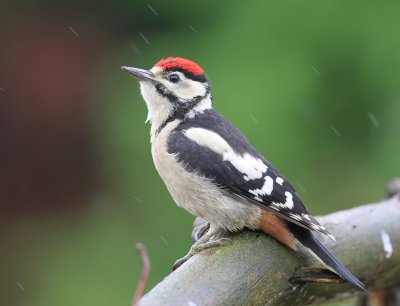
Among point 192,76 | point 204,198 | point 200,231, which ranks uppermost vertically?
point 192,76

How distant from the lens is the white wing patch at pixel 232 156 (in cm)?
274

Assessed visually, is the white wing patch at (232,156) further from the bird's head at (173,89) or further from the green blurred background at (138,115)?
the green blurred background at (138,115)

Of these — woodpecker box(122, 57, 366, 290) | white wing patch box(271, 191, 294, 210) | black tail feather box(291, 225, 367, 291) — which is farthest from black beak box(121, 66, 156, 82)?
black tail feather box(291, 225, 367, 291)

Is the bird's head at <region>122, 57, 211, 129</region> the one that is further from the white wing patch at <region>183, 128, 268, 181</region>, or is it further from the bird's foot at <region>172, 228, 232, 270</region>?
the bird's foot at <region>172, 228, 232, 270</region>

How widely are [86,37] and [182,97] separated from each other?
2601 millimetres

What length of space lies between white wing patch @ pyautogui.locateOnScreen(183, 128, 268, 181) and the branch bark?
0.20 m

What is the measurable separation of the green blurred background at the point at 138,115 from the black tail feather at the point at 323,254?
199 centimetres

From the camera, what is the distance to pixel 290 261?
8.05 feet

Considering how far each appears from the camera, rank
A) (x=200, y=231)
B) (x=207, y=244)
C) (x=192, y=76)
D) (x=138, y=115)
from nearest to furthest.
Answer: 1. (x=207, y=244)
2. (x=200, y=231)
3. (x=192, y=76)
4. (x=138, y=115)

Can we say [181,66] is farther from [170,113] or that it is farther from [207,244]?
[207,244]

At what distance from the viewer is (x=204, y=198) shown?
109 inches

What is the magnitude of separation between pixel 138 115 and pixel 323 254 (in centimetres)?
255

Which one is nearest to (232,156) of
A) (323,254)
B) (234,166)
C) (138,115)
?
(234,166)

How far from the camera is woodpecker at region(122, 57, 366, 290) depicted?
2.62m
